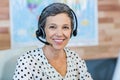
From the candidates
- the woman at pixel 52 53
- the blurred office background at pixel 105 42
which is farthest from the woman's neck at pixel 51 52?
the blurred office background at pixel 105 42

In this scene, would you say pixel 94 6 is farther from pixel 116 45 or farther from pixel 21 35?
pixel 21 35

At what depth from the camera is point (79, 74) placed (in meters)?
1.47

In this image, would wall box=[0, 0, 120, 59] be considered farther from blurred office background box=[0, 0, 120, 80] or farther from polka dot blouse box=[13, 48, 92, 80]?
polka dot blouse box=[13, 48, 92, 80]

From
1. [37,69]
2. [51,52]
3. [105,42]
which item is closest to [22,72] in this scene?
[37,69]

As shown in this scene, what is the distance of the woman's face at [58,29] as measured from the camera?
128cm

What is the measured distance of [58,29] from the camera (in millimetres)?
1283

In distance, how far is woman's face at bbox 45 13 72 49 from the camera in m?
1.28

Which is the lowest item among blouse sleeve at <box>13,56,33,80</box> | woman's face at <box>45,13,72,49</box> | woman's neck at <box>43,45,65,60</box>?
blouse sleeve at <box>13,56,33,80</box>

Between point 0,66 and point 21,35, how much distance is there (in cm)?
46

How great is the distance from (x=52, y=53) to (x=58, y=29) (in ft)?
0.53

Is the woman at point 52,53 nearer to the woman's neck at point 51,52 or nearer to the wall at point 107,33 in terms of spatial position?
the woman's neck at point 51,52

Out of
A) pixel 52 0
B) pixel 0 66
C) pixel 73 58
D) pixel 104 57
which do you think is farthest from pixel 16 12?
pixel 104 57

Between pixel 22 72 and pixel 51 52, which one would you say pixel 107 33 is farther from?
pixel 22 72

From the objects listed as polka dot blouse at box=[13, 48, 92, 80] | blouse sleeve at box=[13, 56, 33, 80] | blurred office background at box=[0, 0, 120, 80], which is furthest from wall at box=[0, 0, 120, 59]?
blouse sleeve at box=[13, 56, 33, 80]
